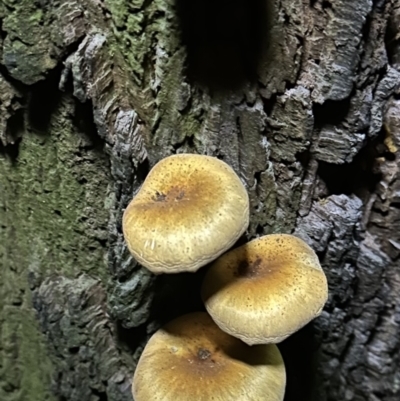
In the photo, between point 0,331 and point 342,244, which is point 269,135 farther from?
point 0,331

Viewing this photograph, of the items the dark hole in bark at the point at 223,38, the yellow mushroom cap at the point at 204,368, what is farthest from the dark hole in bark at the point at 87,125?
the yellow mushroom cap at the point at 204,368

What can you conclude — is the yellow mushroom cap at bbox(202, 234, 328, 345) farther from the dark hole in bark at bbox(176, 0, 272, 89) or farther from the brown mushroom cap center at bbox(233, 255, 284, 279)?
the dark hole in bark at bbox(176, 0, 272, 89)

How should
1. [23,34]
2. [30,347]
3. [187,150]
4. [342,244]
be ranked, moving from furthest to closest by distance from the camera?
[30,347]
[342,244]
[187,150]
[23,34]

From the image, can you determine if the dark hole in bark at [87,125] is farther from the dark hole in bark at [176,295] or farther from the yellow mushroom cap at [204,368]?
the yellow mushroom cap at [204,368]

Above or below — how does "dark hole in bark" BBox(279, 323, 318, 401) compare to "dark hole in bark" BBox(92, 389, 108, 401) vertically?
above

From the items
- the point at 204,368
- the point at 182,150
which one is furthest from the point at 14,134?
the point at 204,368

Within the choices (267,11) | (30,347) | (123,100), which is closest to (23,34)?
(123,100)

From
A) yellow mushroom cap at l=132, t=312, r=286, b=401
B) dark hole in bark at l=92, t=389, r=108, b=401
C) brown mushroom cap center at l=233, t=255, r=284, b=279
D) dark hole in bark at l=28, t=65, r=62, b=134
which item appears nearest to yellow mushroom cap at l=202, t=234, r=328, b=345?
brown mushroom cap center at l=233, t=255, r=284, b=279
